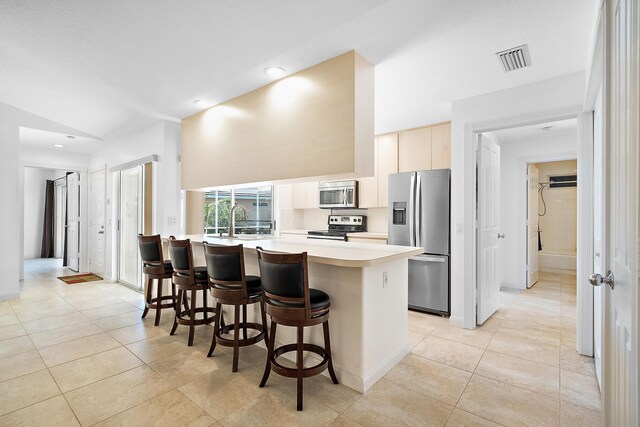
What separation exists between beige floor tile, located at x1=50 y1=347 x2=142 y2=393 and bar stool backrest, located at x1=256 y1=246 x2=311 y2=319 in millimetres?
1481

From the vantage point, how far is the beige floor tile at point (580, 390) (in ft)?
6.67

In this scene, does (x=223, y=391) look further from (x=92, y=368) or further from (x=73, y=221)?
(x=73, y=221)

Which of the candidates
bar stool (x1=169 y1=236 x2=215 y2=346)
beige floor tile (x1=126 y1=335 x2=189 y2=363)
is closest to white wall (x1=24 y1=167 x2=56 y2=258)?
beige floor tile (x1=126 y1=335 x2=189 y2=363)

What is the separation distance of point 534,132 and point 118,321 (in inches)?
249

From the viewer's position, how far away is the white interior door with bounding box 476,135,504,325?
3.47m

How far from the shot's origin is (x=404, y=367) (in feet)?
8.17

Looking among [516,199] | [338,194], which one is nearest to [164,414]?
[338,194]

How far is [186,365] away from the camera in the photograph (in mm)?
2518

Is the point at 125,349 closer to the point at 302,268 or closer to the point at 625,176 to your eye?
the point at 302,268

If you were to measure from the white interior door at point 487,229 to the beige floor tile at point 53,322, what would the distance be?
4536 millimetres

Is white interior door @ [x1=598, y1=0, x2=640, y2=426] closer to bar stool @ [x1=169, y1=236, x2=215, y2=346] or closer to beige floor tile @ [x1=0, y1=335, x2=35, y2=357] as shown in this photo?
bar stool @ [x1=169, y1=236, x2=215, y2=346]

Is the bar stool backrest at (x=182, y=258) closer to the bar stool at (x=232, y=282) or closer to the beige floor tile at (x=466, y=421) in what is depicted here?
the bar stool at (x=232, y=282)

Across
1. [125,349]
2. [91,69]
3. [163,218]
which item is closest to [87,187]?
[163,218]

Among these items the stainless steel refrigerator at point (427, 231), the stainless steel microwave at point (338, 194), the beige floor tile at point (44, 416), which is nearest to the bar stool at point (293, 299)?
the beige floor tile at point (44, 416)
